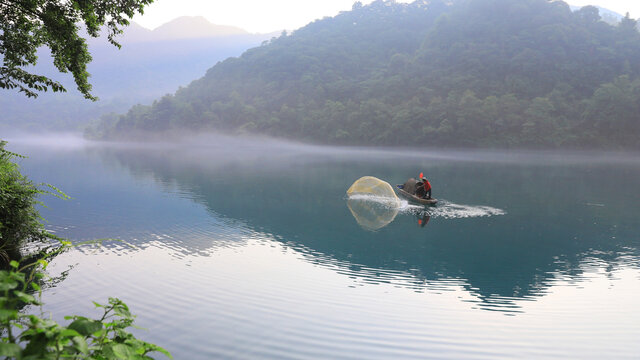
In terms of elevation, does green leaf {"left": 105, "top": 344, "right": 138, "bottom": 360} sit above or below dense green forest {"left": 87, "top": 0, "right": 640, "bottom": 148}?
below

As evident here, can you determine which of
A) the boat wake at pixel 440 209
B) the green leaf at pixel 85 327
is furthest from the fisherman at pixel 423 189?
the green leaf at pixel 85 327

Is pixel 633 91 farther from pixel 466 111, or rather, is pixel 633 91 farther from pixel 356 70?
pixel 356 70

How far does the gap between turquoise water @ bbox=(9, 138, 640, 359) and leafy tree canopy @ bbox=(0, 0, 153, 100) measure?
676cm

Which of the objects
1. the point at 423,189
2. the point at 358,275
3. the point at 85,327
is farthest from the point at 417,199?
the point at 85,327

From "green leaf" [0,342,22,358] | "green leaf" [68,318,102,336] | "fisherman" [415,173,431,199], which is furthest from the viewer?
"fisherman" [415,173,431,199]

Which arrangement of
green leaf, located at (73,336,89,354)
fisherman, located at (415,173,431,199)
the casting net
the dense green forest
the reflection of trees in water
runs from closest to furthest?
green leaf, located at (73,336,89,354)
the reflection of trees in water
fisherman, located at (415,173,431,199)
the casting net
the dense green forest

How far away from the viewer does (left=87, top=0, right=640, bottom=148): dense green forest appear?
354ft

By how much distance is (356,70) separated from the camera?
18688cm

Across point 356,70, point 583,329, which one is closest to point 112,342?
point 583,329

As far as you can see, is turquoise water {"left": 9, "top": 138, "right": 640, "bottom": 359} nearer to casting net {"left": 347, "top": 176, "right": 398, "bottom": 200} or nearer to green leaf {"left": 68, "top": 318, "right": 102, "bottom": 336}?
casting net {"left": 347, "top": 176, "right": 398, "bottom": 200}

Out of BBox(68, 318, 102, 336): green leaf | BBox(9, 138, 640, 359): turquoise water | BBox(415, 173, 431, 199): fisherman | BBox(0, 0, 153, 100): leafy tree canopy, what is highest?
BBox(0, 0, 153, 100): leafy tree canopy

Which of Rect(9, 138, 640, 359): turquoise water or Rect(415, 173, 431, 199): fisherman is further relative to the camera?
Rect(415, 173, 431, 199): fisherman

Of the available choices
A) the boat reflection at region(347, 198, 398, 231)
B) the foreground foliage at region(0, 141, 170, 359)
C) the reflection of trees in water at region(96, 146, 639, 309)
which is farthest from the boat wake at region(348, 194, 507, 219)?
the foreground foliage at region(0, 141, 170, 359)

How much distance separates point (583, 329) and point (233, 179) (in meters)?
38.8
